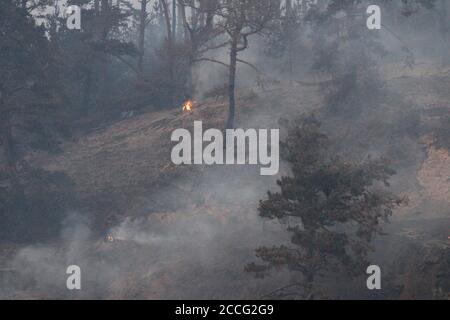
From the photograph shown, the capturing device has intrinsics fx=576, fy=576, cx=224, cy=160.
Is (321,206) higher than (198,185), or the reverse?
(198,185)

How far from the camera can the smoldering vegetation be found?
20.8m

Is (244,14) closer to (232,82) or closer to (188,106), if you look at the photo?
(232,82)

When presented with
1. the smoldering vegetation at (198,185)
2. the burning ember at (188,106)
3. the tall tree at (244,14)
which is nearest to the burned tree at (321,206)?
the smoldering vegetation at (198,185)

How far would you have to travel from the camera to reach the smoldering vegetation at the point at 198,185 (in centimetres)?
2080

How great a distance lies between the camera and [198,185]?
29.3 meters

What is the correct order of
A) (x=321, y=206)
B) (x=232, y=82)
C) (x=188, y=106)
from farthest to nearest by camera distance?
(x=188, y=106)
(x=232, y=82)
(x=321, y=206)

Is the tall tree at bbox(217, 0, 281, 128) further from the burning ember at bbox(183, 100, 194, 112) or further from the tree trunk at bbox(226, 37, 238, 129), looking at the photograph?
the burning ember at bbox(183, 100, 194, 112)

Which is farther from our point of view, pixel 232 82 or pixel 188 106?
pixel 188 106

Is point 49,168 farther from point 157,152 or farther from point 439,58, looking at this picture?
point 439,58

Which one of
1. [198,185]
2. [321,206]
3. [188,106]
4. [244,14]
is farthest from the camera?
[188,106]

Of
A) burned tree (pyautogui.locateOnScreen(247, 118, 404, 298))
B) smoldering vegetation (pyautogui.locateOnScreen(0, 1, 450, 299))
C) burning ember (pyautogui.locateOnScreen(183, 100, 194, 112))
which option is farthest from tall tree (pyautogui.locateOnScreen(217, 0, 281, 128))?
burned tree (pyautogui.locateOnScreen(247, 118, 404, 298))

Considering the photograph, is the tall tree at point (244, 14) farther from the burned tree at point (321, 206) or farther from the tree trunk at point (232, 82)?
the burned tree at point (321, 206)

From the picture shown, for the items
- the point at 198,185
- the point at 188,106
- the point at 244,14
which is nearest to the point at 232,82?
the point at 244,14

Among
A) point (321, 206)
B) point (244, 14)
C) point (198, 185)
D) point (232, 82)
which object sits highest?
point (244, 14)
